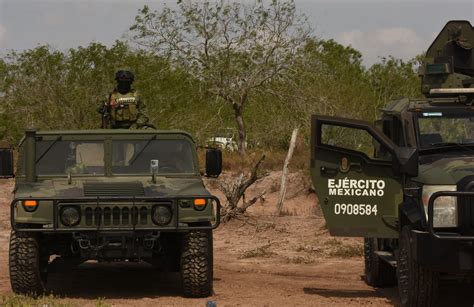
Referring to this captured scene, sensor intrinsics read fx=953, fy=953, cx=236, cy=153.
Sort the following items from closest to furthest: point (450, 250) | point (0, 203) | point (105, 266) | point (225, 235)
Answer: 1. point (450, 250)
2. point (105, 266)
3. point (225, 235)
4. point (0, 203)

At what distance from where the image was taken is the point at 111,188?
27.8 feet

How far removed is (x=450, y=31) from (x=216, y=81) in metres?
16.3

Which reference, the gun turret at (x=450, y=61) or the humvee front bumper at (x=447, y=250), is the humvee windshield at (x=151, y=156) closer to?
the gun turret at (x=450, y=61)

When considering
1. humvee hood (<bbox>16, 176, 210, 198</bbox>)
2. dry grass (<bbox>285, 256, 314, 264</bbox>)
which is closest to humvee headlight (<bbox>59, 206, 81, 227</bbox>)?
humvee hood (<bbox>16, 176, 210, 198</bbox>)

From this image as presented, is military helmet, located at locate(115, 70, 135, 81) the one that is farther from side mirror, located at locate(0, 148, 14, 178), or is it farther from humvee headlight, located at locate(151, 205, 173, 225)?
humvee headlight, located at locate(151, 205, 173, 225)

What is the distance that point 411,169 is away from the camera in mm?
7461

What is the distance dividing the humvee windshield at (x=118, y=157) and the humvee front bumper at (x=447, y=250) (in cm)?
308

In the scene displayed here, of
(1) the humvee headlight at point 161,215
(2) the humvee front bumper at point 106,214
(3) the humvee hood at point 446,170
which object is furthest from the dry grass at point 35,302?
(3) the humvee hood at point 446,170

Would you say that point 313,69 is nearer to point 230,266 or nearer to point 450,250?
point 230,266

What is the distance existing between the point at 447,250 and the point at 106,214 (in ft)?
9.87

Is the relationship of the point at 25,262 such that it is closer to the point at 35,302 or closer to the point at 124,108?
the point at 35,302

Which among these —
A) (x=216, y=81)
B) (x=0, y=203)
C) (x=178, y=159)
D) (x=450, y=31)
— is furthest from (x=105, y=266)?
(x=216, y=81)

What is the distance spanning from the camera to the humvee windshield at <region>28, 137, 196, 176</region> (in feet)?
30.5

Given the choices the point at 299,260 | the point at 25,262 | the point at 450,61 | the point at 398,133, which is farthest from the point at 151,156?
the point at 450,61
